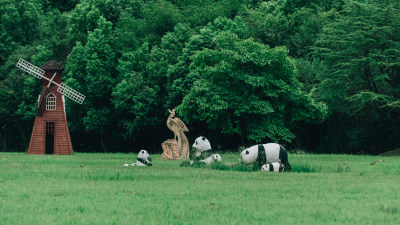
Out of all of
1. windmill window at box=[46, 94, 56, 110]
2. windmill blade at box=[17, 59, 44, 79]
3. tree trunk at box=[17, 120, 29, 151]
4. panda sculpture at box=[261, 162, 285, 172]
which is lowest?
panda sculpture at box=[261, 162, 285, 172]

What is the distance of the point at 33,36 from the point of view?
5684 centimetres

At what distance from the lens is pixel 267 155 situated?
18.1 metres

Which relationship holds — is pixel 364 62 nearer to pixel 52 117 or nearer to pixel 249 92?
pixel 249 92

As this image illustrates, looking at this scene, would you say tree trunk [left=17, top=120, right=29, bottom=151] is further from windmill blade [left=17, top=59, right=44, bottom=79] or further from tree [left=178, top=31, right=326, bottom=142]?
tree [left=178, top=31, right=326, bottom=142]

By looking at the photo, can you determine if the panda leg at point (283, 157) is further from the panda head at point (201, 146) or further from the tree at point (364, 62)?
the tree at point (364, 62)

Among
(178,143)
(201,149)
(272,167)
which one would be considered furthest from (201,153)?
(178,143)

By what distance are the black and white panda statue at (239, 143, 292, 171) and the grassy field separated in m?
1.58

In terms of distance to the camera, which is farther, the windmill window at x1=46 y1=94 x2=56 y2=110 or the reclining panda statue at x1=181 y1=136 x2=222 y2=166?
the windmill window at x1=46 y1=94 x2=56 y2=110

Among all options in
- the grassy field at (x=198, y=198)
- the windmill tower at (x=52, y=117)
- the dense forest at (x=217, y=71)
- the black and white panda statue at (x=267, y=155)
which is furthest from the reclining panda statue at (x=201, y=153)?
the windmill tower at (x=52, y=117)

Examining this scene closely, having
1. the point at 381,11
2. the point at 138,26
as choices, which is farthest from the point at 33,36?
the point at 381,11

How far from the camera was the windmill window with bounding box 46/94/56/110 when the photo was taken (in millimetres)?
36875

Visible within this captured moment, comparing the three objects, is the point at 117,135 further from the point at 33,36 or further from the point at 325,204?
the point at 325,204

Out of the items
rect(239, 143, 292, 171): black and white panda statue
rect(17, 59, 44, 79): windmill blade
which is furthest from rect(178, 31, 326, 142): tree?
rect(239, 143, 292, 171): black and white panda statue

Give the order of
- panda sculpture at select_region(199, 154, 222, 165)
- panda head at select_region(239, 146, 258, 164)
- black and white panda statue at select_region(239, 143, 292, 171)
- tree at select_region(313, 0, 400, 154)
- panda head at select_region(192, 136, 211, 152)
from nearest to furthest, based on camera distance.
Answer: black and white panda statue at select_region(239, 143, 292, 171)
panda head at select_region(239, 146, 258, 164)
panda sculpture at select_region(199, 154, 222, 165)
panda head at select_region(192, 136, 211, 152)
tree at select_region(313, 0, 400, 154)
